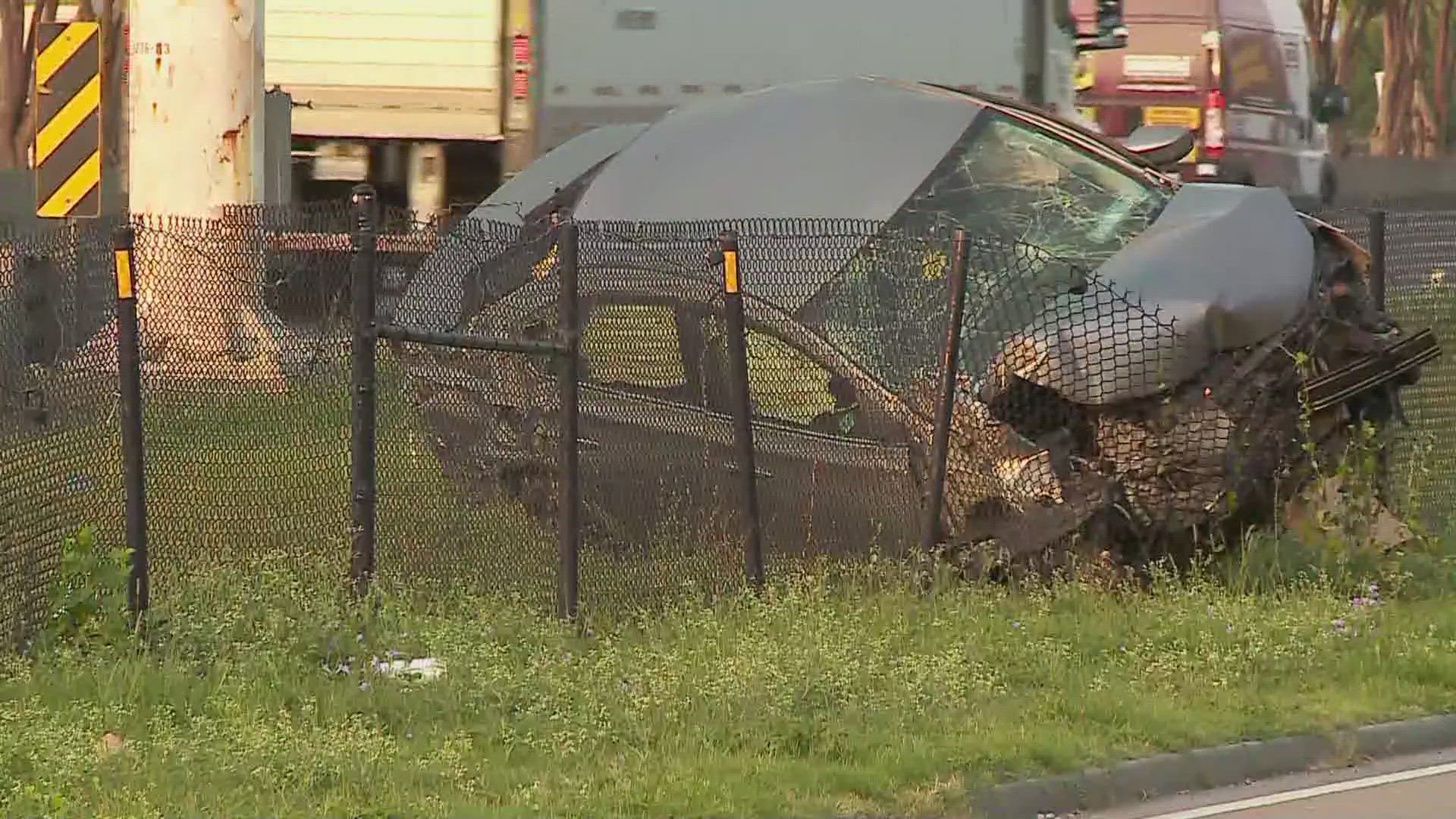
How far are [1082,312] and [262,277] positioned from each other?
10.0 feet

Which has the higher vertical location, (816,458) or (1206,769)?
(816,458)

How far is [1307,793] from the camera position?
26.8 ft

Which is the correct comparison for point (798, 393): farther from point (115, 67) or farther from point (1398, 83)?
point (1398, 83)

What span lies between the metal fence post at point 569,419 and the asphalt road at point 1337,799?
244cm

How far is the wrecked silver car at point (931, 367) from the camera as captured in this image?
9.82 m

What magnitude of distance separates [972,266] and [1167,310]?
824 millimetres

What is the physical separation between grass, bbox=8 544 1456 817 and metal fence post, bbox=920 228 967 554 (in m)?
0.29

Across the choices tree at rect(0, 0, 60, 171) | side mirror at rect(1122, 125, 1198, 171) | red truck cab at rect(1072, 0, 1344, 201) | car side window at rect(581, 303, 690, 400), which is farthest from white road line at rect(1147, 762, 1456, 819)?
tree at rect(0, 0, 60, 171)

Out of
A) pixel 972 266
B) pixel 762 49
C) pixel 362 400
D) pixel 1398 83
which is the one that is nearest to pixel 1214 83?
pixel 762 49

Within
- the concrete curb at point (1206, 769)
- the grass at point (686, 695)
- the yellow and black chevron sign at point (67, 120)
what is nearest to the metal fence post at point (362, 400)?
the grass at point (686, 695)

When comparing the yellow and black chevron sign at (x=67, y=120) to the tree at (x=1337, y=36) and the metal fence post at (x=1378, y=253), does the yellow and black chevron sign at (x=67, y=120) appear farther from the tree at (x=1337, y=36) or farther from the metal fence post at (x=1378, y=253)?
the tree at (x=1337, y=36)

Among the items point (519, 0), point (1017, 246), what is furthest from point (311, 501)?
point (519, 0)

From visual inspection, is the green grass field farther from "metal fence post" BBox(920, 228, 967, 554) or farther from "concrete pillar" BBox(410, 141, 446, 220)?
"concrete pillar" BBox(410, 141, 446, 220)

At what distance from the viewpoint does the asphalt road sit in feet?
25.8
